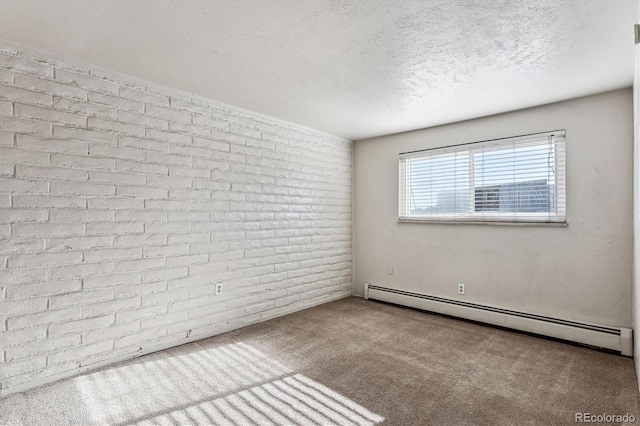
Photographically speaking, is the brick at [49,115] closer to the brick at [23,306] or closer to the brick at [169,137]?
the brick at [169,137]

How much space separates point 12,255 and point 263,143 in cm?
241

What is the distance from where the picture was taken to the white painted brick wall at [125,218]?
2232mm

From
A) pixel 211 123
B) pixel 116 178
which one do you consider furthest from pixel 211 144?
pixel 116 178

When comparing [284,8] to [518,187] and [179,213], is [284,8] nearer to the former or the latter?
[179,213]

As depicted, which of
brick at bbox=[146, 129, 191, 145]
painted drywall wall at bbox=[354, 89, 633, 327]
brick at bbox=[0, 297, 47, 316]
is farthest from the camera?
painted drywall wall at bbox=[354, 89, 633, 327]

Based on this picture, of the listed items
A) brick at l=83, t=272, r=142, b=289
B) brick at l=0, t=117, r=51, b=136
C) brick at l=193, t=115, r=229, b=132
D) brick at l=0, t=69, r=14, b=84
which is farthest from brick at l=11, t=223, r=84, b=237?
brick at l=193, t=115, r=229, b=132

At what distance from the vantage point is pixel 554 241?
10.9ft

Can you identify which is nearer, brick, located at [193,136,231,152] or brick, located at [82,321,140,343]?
brick, located at [82,321,140,343]

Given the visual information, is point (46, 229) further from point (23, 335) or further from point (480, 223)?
point (480, 223)

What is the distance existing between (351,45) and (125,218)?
2.23 meters

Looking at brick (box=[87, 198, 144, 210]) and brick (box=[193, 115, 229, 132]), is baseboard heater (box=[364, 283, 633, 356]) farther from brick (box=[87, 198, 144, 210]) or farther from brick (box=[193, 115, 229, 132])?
brick (box=[87, 198, 144, 210])

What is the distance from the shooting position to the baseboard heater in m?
2.93

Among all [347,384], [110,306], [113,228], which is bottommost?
[347,384]

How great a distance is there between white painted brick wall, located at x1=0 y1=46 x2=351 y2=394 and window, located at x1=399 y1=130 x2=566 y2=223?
1.73 m
